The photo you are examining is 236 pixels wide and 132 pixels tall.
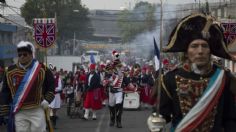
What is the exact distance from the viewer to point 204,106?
5.80 metres

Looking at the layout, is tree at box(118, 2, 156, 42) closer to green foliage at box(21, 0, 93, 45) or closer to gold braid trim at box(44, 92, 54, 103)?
green foliage at box(21, 0, 93, 45)

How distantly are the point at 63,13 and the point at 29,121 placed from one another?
62754 millimetres

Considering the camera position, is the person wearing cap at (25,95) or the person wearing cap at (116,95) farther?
the person wearing cap at (116,95)

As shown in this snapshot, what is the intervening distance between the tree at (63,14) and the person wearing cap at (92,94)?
34.0m

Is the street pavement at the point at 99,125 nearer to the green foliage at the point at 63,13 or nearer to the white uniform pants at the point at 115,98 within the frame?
the white uniform pants at the point at 115,98

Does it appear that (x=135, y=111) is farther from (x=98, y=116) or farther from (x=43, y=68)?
(x=43, y=68)

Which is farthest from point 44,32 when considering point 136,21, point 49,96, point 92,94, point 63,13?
point 136,21

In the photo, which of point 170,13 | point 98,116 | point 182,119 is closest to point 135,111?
point 98,116

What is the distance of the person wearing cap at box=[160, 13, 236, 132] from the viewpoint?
5824 millimetres

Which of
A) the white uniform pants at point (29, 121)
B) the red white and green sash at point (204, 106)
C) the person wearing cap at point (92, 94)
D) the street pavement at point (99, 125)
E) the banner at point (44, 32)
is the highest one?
the banner at point (44, 32)

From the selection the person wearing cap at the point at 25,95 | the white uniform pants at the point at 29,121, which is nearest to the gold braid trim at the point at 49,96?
the person wearing cap at the point at 25,95

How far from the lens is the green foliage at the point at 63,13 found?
60.6 m

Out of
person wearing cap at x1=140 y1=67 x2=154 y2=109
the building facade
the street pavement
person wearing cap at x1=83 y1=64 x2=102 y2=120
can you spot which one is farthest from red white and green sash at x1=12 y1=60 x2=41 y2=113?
the building facade

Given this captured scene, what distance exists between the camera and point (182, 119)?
19.3 feet
